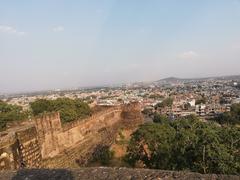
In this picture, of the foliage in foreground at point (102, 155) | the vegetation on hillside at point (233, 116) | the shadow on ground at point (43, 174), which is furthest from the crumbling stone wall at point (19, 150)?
the vegetation on hillside at point (233, 116)

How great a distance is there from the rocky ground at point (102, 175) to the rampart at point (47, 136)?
260 cm

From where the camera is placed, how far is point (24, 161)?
8828 millimetres

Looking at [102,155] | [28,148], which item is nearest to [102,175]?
[28,148]

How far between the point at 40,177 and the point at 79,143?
17.9 meters

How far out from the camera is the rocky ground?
16.4ft

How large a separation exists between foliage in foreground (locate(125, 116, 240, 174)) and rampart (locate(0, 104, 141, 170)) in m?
4.71

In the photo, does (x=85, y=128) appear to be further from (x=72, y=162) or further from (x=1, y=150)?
(x=1, y=150)

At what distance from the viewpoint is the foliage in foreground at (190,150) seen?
1214cm

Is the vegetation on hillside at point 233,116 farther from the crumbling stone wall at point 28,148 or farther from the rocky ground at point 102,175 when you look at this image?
the rocky ground at point 102,175

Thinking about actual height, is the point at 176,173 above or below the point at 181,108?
above

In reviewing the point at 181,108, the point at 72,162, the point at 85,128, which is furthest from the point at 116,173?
the point at 181,108

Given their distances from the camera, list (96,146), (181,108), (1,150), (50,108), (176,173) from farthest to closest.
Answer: (181,108), (50,108), (96,146), (1,150), (176,173)

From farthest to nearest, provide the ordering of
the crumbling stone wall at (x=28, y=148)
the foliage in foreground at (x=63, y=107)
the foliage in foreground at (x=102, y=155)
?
the foliage in foreground at (x=63, y=107) < the foliage in foreground at (x=102, y=155) < the crumbling stone wall at (x=28, y=148)

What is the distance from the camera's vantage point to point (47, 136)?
19.6 m
